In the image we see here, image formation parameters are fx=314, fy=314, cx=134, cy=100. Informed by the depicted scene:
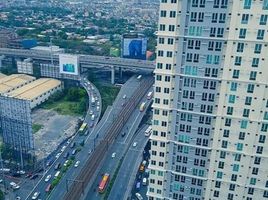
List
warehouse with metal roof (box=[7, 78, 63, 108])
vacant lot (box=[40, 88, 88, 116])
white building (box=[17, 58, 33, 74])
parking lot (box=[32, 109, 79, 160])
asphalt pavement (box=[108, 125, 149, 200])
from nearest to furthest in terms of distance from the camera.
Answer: asphalt pavement (box=[108, 125, 149, 200]), parking lot (box=[32, 109, 79, 160]), vacant lot (box=[40, 88, 88, 116]), warehouse with metal roof (box=[7, 78, 63, 108]), white building (box=[17, 58, 33, 74])

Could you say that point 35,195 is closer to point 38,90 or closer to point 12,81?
point 38,90

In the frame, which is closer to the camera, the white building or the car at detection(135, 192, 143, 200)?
the car at detection(135, 192, 143, 200)

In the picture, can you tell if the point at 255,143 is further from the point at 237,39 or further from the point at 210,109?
the point at 237,39

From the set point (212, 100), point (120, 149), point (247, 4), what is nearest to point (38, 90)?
point (120, 149)

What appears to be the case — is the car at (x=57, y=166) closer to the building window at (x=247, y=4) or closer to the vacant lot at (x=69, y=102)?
the vacant lot at (x=69, y=102)

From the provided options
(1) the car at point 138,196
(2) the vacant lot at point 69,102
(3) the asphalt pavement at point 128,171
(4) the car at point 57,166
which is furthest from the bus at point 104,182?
(2) the vacant lot at point 69,102

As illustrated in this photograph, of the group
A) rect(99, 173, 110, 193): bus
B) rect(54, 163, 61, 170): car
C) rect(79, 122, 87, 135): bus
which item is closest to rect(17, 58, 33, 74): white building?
rect(79, 122, 87, 135): bus

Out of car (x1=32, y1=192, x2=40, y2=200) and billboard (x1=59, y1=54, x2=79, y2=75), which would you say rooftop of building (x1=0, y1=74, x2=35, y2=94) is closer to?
billboard (x1=59, y1=54, x2=79, y2=75)
